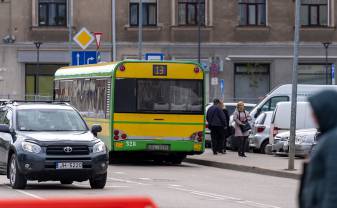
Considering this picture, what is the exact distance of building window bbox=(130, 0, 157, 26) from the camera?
205 ft

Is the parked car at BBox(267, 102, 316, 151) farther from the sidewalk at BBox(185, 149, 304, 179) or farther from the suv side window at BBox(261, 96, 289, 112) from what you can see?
the suv side window at BBox(261, 96, 289, 112)

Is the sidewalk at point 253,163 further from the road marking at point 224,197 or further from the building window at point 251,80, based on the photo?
the building window at point 251,80

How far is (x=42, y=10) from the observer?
62000mm

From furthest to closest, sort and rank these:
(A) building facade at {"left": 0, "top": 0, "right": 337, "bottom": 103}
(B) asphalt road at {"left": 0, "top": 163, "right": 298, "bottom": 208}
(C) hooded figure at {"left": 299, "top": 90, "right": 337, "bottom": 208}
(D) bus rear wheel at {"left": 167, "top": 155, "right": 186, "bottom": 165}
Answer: (A) building facade at {"left": 0, "top": 0, "right": 337, "bottom": 103}
(D) bus rear wheel at {"left": 167, "top": 155, "right": 186, "bottom": 165}
(B) asphalt road at {"left": 0, "top": 163, "right": 298, "bottom": 208}
(C) hooded figure at {"left": 299, "top": 90, "right": 337, "bottom": 208}

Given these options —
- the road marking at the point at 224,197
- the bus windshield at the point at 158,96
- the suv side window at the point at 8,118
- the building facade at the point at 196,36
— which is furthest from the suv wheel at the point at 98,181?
the building facade at the point at 196,36

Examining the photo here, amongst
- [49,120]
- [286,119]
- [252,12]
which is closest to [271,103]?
[286,119]

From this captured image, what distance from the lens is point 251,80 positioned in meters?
63.1

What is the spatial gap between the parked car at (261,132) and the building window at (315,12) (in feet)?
90.0

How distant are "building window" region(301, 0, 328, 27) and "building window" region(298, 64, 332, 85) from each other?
235 centimetres

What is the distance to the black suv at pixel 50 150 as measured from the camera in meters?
19.5

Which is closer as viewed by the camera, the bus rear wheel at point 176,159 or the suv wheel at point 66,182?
the suv wheel at point 66,182

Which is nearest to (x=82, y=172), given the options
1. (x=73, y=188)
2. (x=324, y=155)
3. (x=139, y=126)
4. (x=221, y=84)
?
(x=73, y=188)

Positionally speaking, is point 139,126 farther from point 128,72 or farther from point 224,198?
point 224,198

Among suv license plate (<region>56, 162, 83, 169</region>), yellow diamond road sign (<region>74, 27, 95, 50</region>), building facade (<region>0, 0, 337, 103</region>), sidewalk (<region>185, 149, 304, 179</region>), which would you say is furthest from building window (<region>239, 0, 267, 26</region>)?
suv license plate (<region>56, 162, 83, 169</region>)
